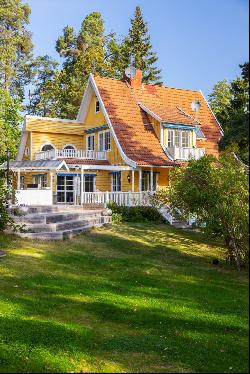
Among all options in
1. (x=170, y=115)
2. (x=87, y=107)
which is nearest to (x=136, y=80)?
(x=87, y=107)

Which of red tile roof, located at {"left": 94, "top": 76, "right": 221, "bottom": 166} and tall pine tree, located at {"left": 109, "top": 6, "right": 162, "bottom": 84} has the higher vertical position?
tall pine tree, located at {"left": 109, "top": 6, "right": 162, "bottom": 84}

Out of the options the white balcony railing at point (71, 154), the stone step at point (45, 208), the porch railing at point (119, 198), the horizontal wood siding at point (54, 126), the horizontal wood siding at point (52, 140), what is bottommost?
the stone step at point (45, 208)

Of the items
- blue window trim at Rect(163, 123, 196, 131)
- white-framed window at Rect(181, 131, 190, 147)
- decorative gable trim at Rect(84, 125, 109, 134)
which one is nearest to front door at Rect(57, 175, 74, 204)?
decorative gable trim at Rect(84, 125, 109, 134)

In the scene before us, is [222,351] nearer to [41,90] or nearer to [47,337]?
[47,337]

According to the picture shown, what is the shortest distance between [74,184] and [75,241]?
45.4 feet

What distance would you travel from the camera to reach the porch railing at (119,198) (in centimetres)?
2555

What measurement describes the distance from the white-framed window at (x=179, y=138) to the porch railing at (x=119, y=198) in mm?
5204

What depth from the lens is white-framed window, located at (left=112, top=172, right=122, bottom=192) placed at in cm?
2956

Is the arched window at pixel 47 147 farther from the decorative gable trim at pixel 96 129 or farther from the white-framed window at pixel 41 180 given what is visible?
the decorative gable trim at pixel 96 129

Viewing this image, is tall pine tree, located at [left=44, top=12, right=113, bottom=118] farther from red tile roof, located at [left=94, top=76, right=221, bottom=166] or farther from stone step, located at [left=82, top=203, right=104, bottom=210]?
stone step, located at [left=82, top=203, right=104, bottom=210]

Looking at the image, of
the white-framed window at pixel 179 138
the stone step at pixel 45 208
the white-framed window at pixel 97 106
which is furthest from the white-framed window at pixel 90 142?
the stone step at pixel 45 208

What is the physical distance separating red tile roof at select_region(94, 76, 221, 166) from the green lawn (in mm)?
12992

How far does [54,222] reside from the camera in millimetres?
18906

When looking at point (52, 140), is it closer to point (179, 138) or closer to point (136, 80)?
point (136, 80)
